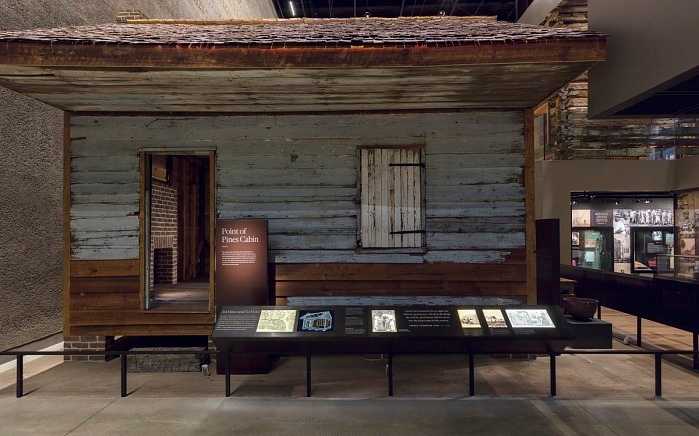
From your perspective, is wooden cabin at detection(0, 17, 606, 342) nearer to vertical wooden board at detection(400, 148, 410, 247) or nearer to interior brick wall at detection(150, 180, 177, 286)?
vertical wooden board at detection(400, 148, 410, 247)

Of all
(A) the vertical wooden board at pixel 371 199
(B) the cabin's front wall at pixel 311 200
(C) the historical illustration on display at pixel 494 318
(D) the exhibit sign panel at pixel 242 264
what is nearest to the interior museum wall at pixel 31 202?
(B) the cabin's front wall at pixel 311 200

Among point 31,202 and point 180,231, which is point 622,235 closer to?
point 180,231

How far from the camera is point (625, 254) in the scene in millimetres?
14586

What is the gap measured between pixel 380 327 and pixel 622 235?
12465 mm

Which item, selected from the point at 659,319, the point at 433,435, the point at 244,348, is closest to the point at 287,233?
the point at 244,348

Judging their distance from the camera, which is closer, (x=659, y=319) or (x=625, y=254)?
(x=659, y=319)

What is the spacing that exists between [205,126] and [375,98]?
276 centimetres

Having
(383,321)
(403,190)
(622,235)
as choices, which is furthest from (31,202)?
(622,235)

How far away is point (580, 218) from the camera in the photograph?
47.1 ft

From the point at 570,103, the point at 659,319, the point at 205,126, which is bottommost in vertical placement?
the point at 659,319

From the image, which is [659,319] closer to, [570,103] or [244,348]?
[244,348]

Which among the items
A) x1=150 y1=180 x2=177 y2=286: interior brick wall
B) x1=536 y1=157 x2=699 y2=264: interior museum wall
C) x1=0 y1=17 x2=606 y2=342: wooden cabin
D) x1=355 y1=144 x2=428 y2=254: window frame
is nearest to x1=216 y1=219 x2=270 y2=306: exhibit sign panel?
x1=0 y1=17 x2=606 y2=342: wooden cabin

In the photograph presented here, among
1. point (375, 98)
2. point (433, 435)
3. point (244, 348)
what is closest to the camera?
point (433, 435)

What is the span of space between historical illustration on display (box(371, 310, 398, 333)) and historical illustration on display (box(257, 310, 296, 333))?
0.98m
